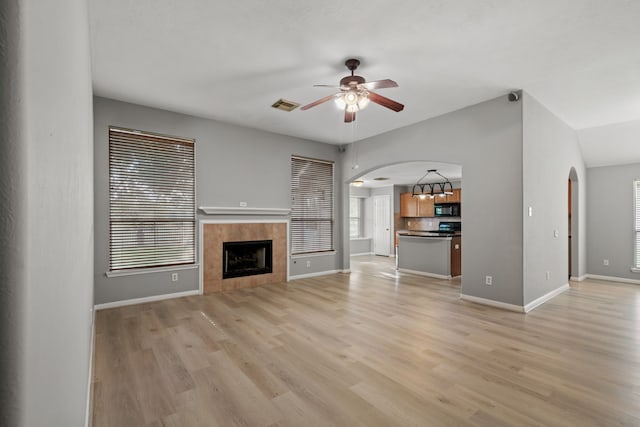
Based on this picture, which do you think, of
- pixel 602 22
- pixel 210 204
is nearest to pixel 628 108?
pixel 602 22

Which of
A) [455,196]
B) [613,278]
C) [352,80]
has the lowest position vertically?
[613,278]

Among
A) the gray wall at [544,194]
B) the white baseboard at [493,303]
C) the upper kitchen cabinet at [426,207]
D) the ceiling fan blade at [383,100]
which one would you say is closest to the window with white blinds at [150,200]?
the ceiling fan blade at [383,100]

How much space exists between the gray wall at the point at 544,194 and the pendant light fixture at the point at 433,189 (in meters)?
4.27

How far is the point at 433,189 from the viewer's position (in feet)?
34.3

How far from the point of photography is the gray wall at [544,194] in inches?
162

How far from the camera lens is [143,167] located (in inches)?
178

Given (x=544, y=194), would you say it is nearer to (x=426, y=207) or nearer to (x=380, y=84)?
(x=380, y=84)

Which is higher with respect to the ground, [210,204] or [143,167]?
[143,167]

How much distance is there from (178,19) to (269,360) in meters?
3.06

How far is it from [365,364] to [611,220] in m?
6.61

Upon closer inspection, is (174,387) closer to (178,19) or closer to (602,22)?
(178,19)

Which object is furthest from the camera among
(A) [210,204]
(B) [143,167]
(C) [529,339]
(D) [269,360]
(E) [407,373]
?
(A) [210,204]

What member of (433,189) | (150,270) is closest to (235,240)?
(150,270)

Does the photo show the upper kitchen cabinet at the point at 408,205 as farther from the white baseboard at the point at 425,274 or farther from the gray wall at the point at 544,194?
the gray wall at the point at 544,194
